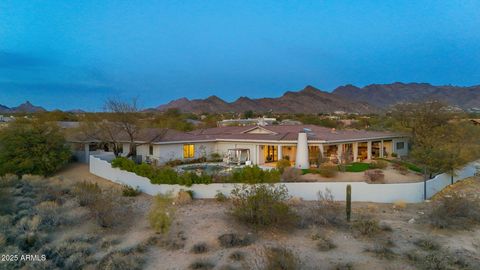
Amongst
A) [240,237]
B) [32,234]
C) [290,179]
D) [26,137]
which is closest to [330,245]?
[240,237]

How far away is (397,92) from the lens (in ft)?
511

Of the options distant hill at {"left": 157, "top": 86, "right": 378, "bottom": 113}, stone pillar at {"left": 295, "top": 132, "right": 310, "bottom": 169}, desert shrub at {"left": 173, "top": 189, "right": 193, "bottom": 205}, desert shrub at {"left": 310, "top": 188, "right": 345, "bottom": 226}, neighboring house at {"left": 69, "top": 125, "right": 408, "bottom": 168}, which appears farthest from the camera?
distant hill at {"left": 157, "top": 86, "right": 378, "bottom": 113}

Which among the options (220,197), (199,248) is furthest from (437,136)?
(199,248)

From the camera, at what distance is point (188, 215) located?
16.5 m

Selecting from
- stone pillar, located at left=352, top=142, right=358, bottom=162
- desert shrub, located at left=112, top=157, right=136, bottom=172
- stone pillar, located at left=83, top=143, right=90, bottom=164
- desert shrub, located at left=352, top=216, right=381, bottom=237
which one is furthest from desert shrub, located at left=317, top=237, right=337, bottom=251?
stone pillar, located at left=83, top=143, right=90, bottom=164

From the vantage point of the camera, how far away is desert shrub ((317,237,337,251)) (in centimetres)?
1245

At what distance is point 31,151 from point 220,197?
16270 mm

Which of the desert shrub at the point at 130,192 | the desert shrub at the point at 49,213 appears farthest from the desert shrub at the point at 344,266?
the desert shrub at the point at 130,192

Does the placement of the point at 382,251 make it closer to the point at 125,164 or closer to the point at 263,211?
the point at 263,211

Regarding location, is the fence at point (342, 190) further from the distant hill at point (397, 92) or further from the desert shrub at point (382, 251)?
the distant hill at point (397, 92)

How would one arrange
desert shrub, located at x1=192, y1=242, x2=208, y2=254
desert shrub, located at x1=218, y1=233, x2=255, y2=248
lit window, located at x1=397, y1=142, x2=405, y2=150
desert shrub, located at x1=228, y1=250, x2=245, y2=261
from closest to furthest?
desert shrub, located at x1=228, y1=250, x2=245, y2=261 < desert shrub, located at x1=192, y1=242, x2=208, y2=254 < desert shrub, located at x1=218, y1=233, x2=255, y2=248 < lit window, located at x1=397, y1=142, x2=405, y2=150

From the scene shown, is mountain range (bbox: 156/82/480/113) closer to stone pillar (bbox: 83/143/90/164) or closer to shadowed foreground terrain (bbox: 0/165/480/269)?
stone pillar (bbox: 83/143/90/164)

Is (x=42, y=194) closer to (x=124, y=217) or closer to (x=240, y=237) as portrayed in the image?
(x=124, y=217)

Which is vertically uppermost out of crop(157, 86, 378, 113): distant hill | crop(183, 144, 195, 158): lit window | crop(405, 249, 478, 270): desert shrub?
crop(157, 86, 378, 113): distant hill
